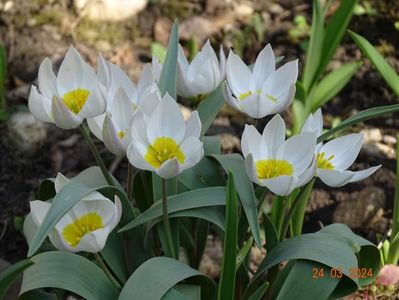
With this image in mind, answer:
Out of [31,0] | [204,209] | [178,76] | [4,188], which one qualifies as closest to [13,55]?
[31,0]

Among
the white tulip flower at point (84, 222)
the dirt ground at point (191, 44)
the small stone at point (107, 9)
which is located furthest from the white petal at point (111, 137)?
the small stone at point (107, 9)

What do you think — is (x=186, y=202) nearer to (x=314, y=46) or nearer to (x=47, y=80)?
(x=47, y=80)

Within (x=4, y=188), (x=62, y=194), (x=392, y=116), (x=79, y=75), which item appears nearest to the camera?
(x=62, y=194)

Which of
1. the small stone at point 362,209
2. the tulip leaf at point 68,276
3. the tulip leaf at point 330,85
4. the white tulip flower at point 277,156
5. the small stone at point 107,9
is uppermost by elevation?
the white tulip flower at point 277,156

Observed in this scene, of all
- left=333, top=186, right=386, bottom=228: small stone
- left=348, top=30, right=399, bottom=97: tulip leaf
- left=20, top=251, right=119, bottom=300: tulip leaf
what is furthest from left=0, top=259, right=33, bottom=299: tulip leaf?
left=333, top=186, right=386, bottom=228: small stone

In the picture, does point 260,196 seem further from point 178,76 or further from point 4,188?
point 4,188

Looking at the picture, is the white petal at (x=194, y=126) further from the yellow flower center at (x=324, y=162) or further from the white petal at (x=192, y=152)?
the yellow flower center at (x=324, y=162)
